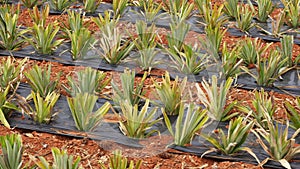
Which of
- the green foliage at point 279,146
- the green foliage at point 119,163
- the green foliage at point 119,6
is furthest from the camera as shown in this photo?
the green foliage at point 119,6

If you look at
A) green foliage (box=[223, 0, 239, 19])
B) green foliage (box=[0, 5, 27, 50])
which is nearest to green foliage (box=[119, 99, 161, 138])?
green foliage (box=[0, 5, 27, 50])

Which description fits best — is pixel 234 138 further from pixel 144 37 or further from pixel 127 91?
pixel 144 37

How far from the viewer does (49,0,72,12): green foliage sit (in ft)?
11.5

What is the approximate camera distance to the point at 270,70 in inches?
104

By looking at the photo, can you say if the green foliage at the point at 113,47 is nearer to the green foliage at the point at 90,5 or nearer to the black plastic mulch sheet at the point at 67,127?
the black plastic mulch sheet at the point at 67,127

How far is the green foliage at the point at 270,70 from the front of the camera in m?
2.62

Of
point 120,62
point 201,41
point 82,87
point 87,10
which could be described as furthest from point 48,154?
point 87,10

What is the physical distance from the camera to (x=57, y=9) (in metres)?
3.55

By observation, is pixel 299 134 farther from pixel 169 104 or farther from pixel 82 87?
pixel 82 87

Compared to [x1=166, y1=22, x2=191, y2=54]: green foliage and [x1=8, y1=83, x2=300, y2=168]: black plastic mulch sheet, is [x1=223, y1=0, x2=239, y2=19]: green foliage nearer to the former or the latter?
[x1=166, y1=22, x2=191, y2=54]: green foliage

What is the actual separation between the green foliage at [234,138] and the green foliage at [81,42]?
949 millimetres

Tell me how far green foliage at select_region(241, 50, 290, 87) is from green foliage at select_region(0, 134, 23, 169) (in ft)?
4.03

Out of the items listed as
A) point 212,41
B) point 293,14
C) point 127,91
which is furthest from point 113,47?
point 293,14

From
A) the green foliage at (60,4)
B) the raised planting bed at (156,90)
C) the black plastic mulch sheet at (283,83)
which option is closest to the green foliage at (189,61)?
the raised planting bed at (156,90)
